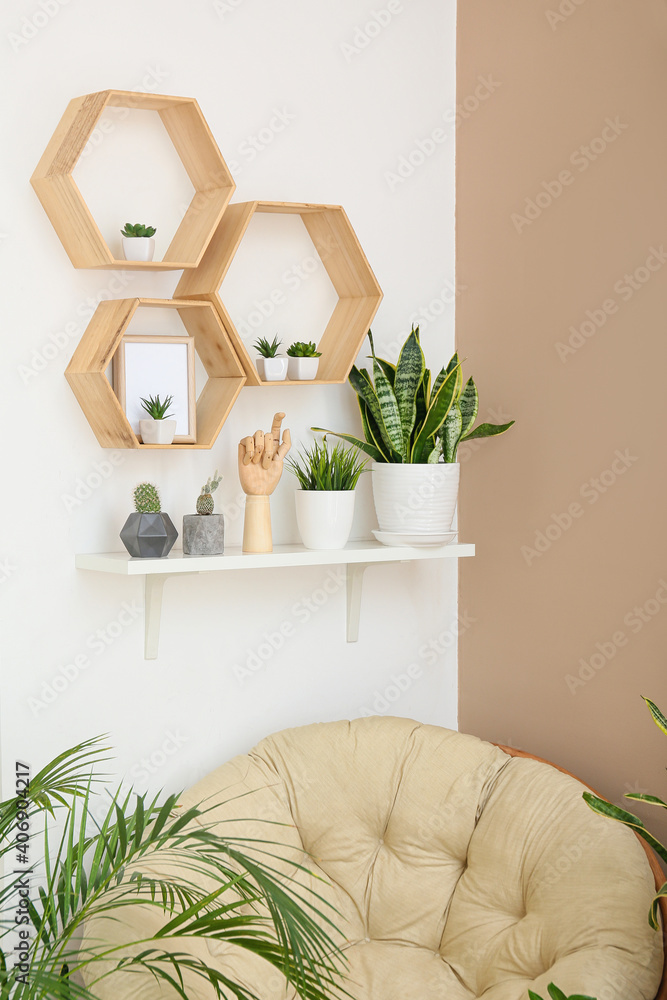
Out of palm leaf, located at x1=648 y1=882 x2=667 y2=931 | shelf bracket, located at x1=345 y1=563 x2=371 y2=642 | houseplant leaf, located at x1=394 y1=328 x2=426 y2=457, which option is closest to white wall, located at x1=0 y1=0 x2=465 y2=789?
shelf bracket, located at x1=345 y1=563 x2=371 y2=642

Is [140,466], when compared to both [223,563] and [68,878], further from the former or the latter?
[68,878]

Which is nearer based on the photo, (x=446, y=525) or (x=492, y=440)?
(x=446, y=525)

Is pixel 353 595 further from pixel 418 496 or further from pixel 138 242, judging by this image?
pixel 138 242

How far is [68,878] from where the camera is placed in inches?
66.2

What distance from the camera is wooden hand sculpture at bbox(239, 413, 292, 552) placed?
226cm

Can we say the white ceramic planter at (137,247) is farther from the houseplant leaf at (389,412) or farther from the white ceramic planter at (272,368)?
the houseplant leaf at (389,412)

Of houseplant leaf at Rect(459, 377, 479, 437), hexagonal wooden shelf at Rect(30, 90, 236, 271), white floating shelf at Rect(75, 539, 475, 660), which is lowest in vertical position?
white floating shelf at Rect(75, 539, 475, 660)

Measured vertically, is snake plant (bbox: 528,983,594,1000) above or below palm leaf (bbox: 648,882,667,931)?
below

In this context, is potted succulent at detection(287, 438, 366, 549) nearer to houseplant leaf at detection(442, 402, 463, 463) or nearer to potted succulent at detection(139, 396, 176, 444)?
houseplant leaf at detection(442, 402, 463, 463)

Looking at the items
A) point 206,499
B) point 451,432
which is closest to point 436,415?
point 451,432

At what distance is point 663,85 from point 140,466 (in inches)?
56.5

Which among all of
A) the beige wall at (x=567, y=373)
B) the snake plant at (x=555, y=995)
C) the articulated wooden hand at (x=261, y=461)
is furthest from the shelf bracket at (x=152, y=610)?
the snake plant at (x=555, y=995)

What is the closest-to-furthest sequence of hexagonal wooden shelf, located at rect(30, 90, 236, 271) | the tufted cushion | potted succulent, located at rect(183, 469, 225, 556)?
1. the tufted cushion
2. hexagonal wooden shelf, located at rect(30, 90, 236, 271)
3. potted succulent, located at rect(183, 469, 225, 556)

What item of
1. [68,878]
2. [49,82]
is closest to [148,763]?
[68,878]
